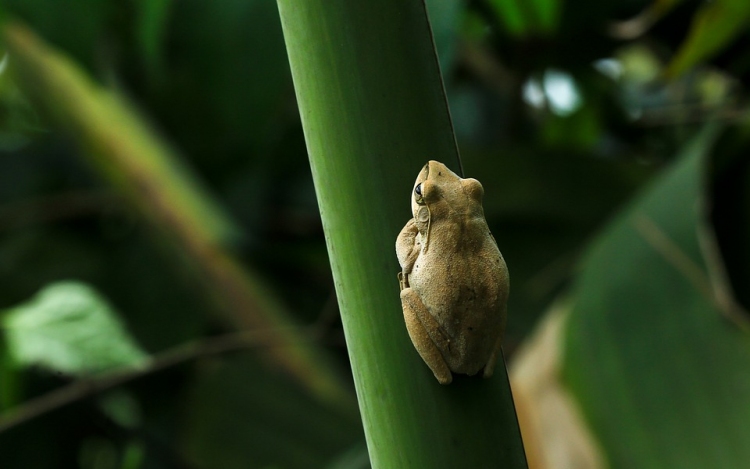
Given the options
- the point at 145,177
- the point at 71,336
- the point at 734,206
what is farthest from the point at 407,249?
the point at 145,177

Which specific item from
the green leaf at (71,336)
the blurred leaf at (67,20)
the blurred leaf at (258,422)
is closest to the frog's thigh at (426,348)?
the green leaf at (71,336)

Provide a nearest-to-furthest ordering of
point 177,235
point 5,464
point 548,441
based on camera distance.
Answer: point 548,441
point 5,464
point 177,235

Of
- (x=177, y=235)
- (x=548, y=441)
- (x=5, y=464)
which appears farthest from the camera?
(x=177, y=235)

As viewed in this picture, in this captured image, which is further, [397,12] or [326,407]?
[326,407]

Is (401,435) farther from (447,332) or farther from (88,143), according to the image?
(88,143)

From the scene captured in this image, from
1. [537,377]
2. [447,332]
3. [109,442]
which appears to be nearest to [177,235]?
[109,442]

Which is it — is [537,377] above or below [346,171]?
below
